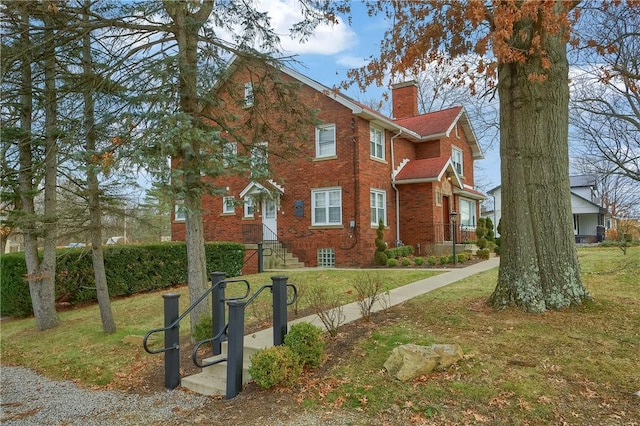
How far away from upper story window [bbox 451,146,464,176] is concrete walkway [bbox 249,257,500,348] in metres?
9.80

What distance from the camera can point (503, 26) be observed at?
5.30m

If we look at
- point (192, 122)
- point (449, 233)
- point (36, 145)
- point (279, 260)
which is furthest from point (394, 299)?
point (449, 233)

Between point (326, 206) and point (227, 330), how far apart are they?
38.3 ft

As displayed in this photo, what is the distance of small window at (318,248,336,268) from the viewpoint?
16.4m

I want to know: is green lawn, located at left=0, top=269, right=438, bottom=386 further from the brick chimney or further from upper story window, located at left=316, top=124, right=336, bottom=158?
the brick chimney

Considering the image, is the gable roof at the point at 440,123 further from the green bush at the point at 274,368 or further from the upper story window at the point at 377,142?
the green bush at the point at 274,368

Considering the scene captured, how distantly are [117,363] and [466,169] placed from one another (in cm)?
2085

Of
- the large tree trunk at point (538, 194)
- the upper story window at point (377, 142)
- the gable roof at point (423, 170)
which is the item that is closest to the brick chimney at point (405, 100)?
the gable roof at point (423, 170)

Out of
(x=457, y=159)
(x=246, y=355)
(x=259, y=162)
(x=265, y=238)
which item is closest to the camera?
(x=246, y=355)

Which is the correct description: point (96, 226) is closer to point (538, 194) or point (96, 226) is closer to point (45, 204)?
point (45, 204)

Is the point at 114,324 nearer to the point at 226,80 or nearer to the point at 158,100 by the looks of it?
the point at 158,100

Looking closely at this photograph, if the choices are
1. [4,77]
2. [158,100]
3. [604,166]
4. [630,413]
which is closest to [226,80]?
[158,100]

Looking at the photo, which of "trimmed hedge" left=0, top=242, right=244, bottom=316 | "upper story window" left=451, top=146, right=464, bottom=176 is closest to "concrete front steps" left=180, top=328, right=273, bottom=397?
"trimmed hedge" left=0, top=242, right=244, bottom=316

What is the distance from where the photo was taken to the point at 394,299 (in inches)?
322
